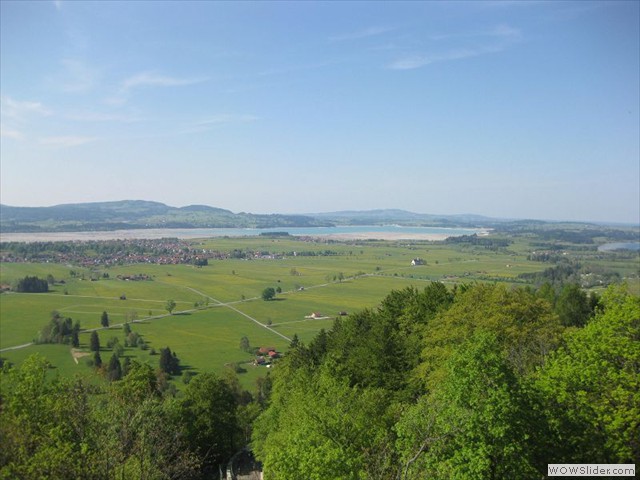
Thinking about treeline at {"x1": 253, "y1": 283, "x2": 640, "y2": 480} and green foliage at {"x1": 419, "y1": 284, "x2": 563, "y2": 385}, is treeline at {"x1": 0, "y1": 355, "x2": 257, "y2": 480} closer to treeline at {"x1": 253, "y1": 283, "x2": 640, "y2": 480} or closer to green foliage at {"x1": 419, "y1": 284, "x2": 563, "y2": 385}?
treeline at {"x1": 253, "y1": 283, "x2": 640, "y2": 480}

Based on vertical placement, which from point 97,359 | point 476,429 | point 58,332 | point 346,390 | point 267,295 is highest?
point 476,429

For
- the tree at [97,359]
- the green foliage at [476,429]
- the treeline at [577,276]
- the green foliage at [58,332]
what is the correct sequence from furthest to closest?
the treeline at [577,276] < the green foliage at [58,332] < the tree at [97,359] < the green foliage at [476,429]

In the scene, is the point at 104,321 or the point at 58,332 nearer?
the point at 58,332

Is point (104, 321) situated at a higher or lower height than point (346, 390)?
lower

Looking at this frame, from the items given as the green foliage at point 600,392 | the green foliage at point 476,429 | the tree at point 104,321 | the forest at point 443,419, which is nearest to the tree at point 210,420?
the forest at point 443,419

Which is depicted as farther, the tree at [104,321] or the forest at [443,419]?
the tree at [104,321]

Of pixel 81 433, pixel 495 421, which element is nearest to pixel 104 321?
pixel 81 433

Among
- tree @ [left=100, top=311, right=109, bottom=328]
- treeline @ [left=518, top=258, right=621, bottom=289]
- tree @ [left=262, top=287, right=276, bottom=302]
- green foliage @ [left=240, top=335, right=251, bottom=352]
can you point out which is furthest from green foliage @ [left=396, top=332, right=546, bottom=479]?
treeline @ [left=518, top=258, right=621, bottom=289]

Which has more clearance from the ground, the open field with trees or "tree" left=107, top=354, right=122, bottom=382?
the open field with trees

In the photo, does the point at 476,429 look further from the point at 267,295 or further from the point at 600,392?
the point at 267,295

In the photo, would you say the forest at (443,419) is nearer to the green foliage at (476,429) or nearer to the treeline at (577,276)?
the green foliage at (476,429)
